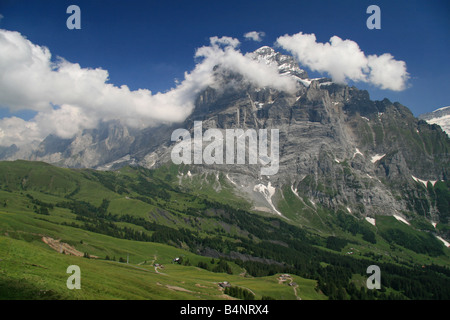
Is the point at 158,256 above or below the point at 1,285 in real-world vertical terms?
below

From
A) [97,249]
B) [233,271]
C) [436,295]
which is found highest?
[97,249]

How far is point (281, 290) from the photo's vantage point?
120 m

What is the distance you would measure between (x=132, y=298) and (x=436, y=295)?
221 m

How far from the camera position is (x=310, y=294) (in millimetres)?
127312

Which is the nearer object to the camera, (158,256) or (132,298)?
(132,298)
